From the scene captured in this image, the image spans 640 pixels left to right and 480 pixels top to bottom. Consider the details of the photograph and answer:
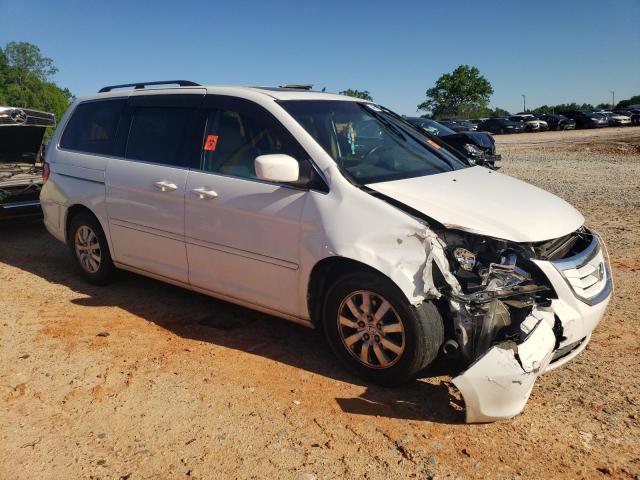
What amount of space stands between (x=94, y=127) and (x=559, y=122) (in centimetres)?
4366

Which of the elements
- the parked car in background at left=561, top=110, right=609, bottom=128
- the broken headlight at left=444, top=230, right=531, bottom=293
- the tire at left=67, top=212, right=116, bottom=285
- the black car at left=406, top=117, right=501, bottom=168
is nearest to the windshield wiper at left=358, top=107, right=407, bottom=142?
the broken headlight at left=444, top=230, right=531, bottom=293

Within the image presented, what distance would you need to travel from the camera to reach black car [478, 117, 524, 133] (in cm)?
4206

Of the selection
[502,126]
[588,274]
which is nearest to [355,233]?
[588,274]

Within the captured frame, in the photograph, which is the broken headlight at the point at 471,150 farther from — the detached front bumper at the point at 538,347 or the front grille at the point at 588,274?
the detached front bumper at the point at 538,347

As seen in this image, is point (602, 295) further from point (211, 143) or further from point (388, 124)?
point (211, 143)

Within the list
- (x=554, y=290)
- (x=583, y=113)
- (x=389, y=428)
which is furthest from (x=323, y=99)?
(x=583, y=113)

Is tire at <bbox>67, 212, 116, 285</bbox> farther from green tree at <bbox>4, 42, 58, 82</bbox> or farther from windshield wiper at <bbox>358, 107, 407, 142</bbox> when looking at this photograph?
green tree at <bbox>4, 42, 58, 82</bbox>

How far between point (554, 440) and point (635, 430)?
49 cm

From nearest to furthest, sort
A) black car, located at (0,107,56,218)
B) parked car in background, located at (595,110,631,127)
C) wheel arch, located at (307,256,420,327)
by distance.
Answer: wheel arch, located at (307,256,420,327) → black car, located at (0,107,56,218) → parked car in background, located at (595,110,631,127)

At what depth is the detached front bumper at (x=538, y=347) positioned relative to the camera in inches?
118

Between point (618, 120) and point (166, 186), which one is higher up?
point (166, 186)

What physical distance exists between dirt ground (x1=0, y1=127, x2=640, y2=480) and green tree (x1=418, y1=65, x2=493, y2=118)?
299 feet

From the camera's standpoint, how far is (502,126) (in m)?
42.5

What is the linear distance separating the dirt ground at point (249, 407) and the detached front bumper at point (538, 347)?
0.23 m
